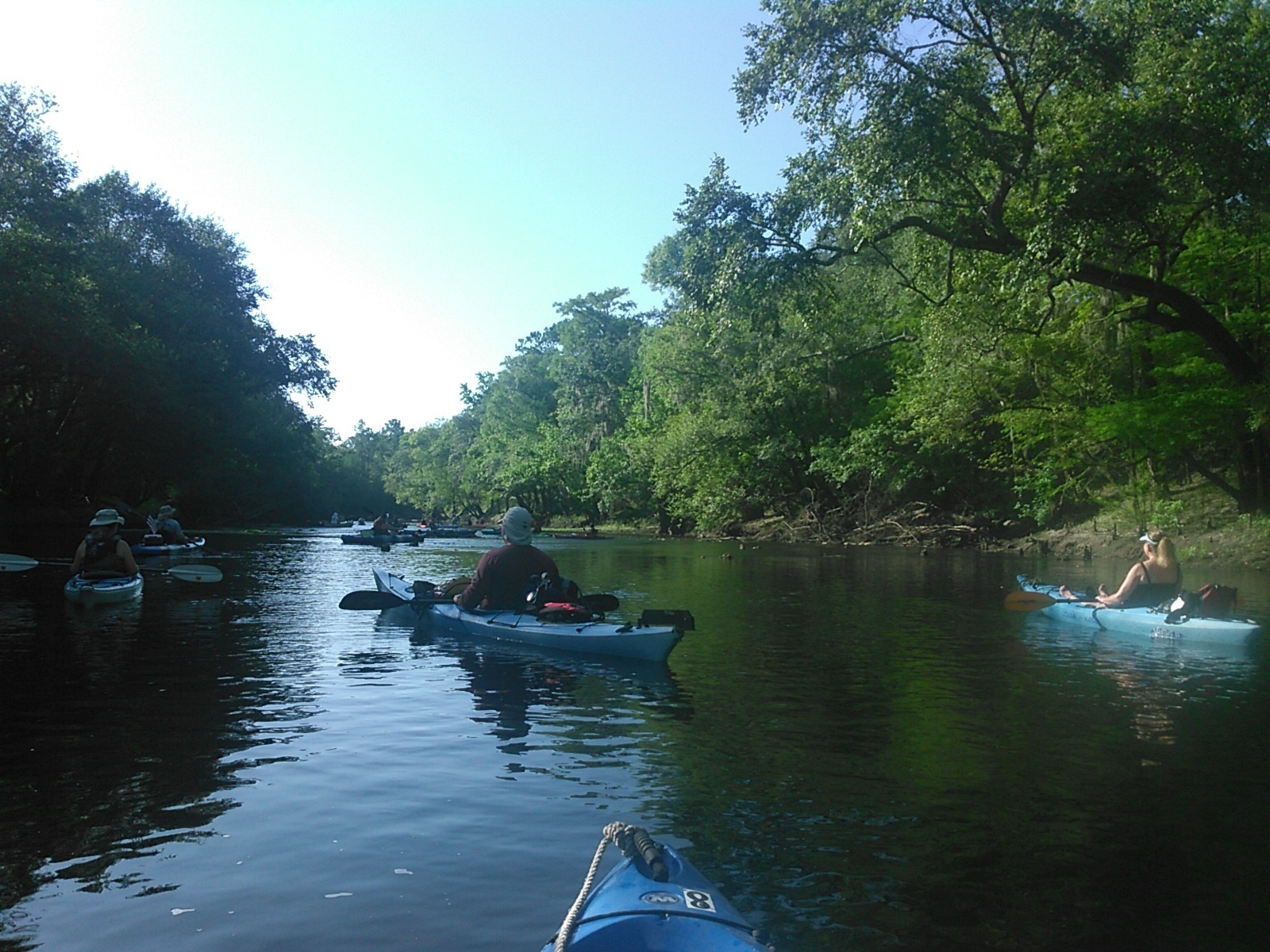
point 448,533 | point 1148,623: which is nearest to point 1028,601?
point 1148,623

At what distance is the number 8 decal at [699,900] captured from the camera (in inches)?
126

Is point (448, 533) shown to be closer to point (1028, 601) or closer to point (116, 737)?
point (1028, 601)

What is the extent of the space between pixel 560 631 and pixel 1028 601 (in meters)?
8.48

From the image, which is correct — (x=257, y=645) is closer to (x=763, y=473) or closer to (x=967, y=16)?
(x=967, y=16)

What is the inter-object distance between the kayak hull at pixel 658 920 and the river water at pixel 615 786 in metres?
0.84

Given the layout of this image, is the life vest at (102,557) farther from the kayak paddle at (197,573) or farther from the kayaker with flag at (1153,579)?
the kayaker with flag at (1153,579)

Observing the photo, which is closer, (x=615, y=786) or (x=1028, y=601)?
(x=615, y=786)

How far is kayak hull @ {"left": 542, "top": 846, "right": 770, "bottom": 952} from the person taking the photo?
303 centimetres

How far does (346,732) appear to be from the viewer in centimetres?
752

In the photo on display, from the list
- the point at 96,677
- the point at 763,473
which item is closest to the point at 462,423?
the point at 763,473

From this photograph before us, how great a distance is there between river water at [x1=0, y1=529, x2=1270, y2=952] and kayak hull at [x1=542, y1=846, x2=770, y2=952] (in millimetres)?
842

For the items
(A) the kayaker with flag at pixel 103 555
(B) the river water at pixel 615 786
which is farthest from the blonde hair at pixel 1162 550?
(A) the kayaker with flag at pixel 103 555

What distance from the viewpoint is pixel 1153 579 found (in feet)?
45.3

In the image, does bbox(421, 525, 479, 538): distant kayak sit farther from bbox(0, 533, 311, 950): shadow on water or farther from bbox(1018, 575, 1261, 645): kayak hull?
bbox(1018, 575, 1261, 645): kayak hull
